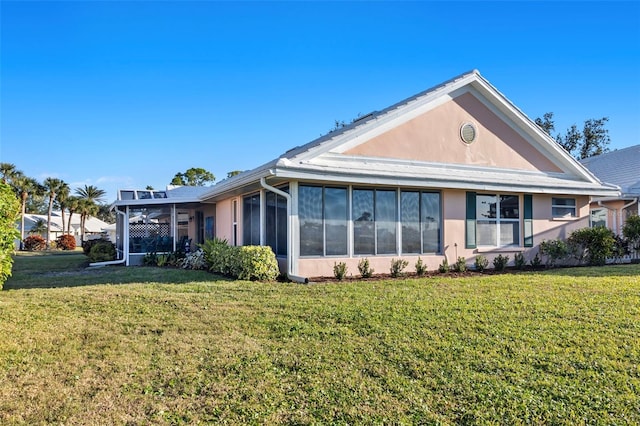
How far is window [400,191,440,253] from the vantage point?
11617 millimetres

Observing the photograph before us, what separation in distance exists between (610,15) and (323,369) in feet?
48.4

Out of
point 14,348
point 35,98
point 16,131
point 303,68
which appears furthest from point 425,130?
point 16,131

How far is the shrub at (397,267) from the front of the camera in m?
11.0

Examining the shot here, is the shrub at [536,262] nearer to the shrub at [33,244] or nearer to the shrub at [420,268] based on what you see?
the shrub at [420,268]

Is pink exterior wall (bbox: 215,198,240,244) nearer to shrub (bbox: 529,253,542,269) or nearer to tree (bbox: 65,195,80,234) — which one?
shrub (bbox: 529,253,542,269)

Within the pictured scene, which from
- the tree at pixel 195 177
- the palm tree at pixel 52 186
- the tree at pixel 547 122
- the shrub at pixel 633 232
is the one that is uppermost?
the tree at pixel 547 122

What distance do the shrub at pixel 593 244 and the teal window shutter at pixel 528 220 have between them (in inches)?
64.1

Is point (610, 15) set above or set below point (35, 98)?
above

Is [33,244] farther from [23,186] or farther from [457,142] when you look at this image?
[457,142]

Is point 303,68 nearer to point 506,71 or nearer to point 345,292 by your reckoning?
point 506,71

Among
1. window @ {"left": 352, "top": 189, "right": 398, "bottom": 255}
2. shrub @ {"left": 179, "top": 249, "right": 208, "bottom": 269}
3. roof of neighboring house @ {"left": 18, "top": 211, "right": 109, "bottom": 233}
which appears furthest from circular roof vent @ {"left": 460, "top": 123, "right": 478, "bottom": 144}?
roof of neighboring house @ {"left": 18, "top": 211, "right": 109, "bottom": 233}

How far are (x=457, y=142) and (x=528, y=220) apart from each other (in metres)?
3.47

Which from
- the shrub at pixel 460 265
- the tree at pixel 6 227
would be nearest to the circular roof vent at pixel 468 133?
the shrub at pixel 460 265

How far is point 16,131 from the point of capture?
16578mm
